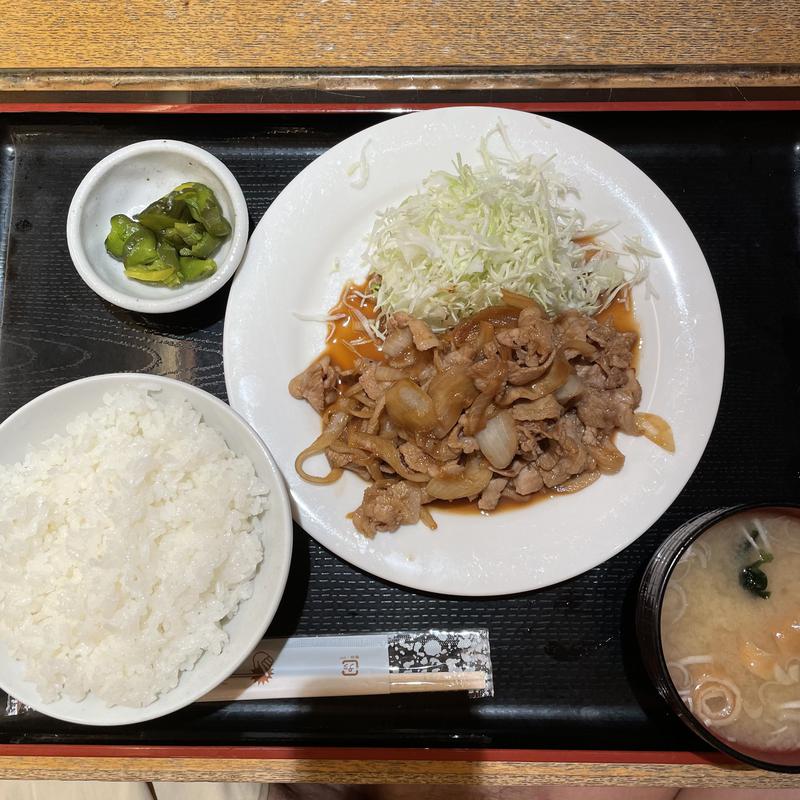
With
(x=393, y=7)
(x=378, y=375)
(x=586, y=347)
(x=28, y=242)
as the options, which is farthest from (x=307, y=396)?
(x=393, y=7)

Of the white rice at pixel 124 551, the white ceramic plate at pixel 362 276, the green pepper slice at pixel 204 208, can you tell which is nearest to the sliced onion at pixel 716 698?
the white ceramic plate at pixel 362 276

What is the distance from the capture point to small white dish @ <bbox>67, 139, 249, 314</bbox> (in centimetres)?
226

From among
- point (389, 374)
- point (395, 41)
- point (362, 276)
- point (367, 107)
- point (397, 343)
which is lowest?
point (389, 374)

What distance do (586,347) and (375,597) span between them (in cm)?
126

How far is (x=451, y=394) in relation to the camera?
209cm

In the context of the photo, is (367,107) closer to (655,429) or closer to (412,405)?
(412,405)

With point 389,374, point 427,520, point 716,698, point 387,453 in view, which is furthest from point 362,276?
point 716,698

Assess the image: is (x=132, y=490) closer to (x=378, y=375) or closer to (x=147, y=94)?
(x=378, y=375)

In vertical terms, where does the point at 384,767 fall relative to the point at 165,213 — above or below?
below

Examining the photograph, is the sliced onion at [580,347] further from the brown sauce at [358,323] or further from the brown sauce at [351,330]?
the brown sauce at [351,330]

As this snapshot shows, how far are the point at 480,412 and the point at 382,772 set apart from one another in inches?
53.2

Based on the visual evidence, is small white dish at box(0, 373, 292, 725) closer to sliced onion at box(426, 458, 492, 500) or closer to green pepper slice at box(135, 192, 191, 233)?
sliced onion at box(426, 458, 492, 500)

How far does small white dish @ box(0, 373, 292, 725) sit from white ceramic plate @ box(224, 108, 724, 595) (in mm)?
207

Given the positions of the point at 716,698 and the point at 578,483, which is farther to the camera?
the point at 578,483
